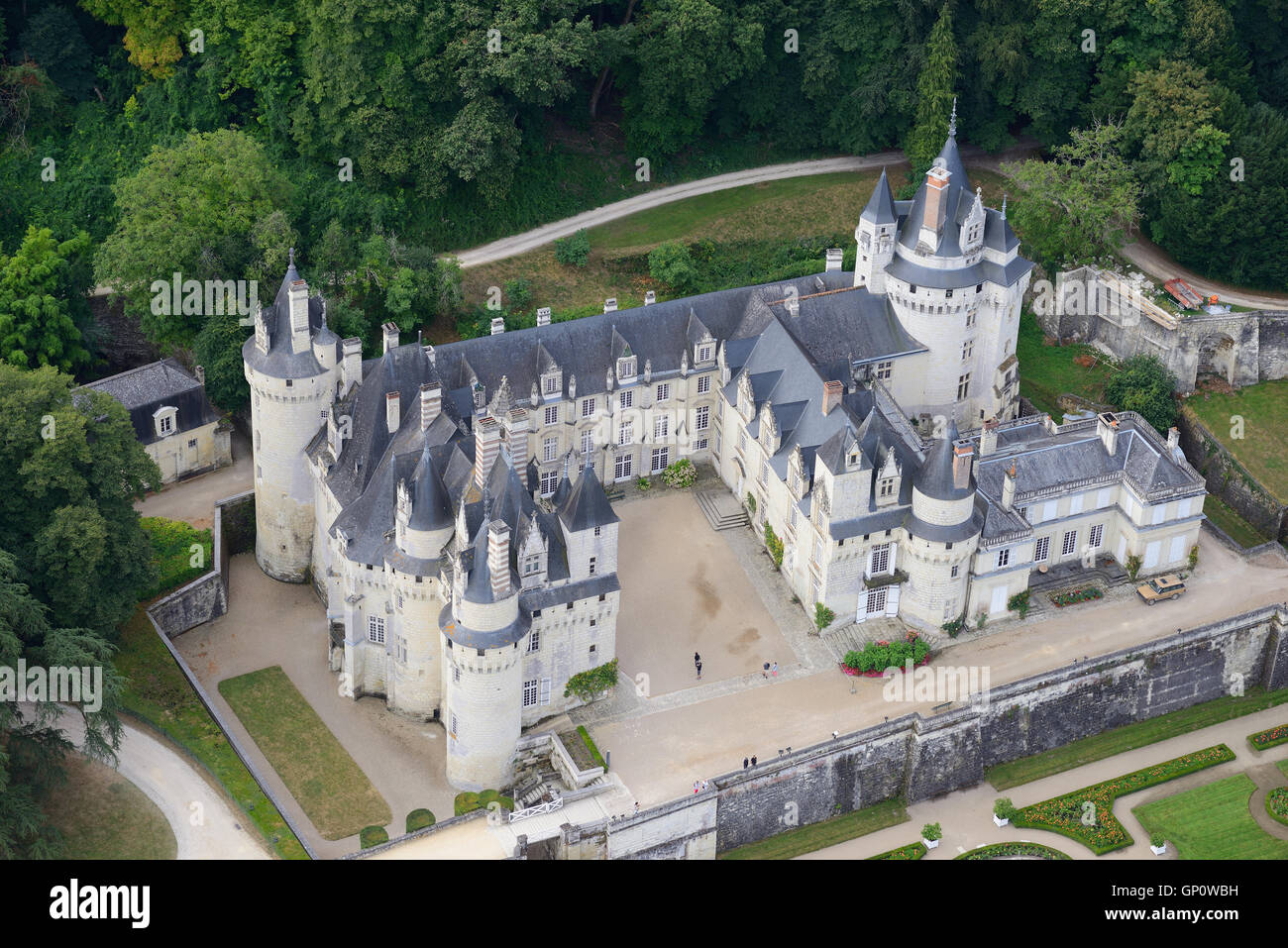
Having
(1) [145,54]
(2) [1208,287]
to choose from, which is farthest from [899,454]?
(1) [145,54]

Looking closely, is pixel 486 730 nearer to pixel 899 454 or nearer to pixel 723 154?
pixel 899 454

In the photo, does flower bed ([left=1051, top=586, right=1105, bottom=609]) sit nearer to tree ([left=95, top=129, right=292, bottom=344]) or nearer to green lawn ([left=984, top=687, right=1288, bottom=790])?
green lawn ([left=984, top=687, right=1288, bottom=790])

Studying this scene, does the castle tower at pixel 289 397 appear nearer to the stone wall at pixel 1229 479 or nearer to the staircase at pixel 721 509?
the staircase at pixel 721 509

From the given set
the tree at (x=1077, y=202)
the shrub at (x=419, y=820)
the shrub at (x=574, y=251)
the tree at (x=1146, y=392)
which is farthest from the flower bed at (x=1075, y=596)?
the shrub at (x=574, y=251)

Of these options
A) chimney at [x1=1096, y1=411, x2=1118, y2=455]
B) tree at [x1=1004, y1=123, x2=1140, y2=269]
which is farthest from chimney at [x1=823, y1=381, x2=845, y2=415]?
tree at [x1=1004, y1=123, x2=1140, y2=269]

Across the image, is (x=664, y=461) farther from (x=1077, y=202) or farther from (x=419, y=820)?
(x=1077, y=202)
